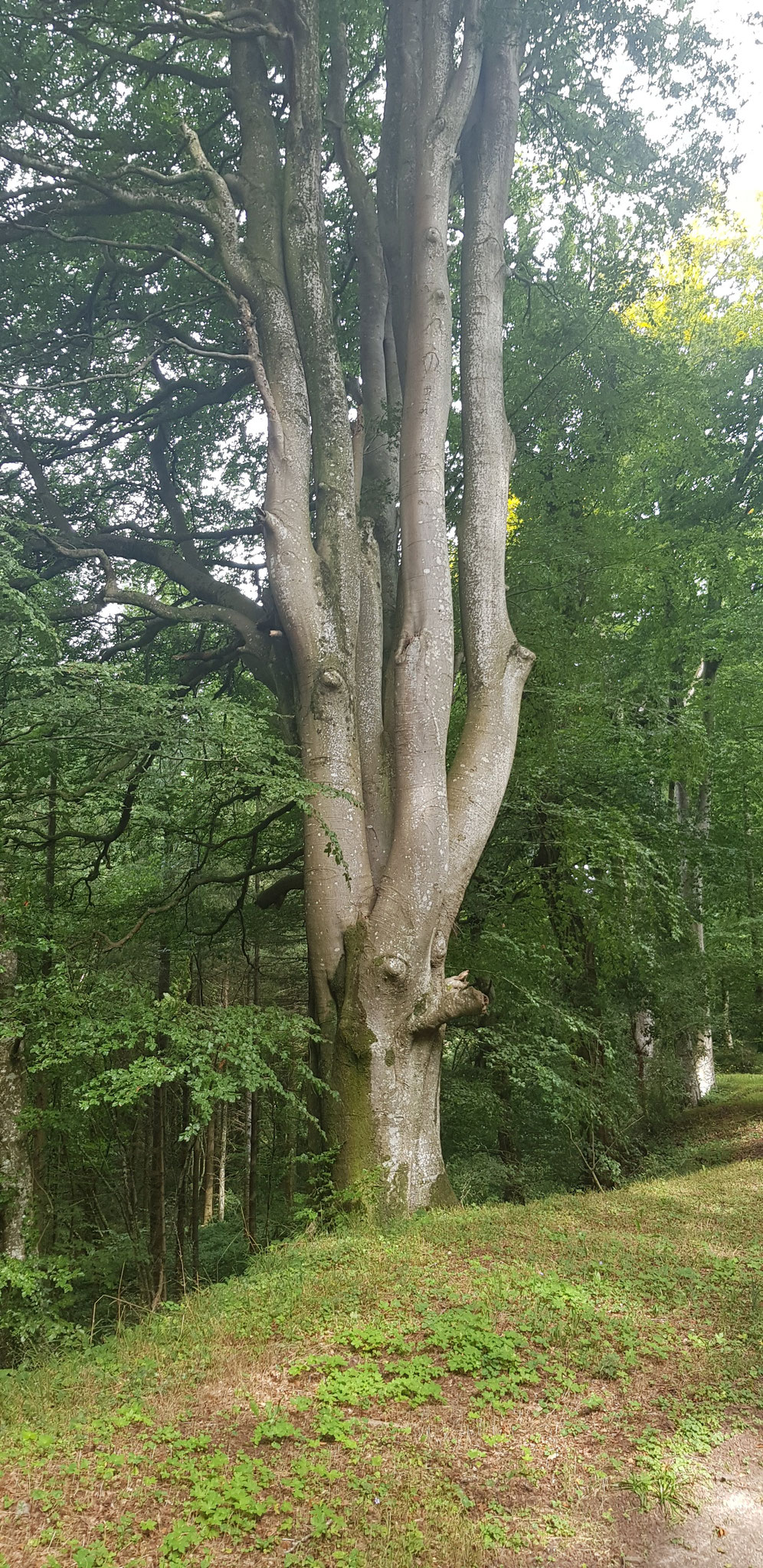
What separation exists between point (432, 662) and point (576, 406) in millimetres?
4815

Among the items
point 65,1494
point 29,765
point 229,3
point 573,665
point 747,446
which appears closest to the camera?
point 65,1494

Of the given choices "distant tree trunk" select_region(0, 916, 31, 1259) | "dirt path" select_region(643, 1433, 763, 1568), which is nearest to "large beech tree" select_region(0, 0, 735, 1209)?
"distant tree trunk" select_region(0, 916, 31, 1259)

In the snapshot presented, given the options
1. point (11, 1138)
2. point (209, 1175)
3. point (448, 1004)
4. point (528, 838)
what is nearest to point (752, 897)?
point (528, 838)

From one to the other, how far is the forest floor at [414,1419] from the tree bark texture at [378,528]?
5.64 feet

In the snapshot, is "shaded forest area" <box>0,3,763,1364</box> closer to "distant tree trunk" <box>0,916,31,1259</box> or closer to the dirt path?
"distant tree trunk" <box>0,916,31,1259</box>

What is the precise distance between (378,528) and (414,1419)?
23.6 feet

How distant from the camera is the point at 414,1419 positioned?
3244mm

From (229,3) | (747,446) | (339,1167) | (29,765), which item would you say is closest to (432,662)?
(29,765)

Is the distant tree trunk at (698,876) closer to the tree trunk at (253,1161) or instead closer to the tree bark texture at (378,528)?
the tree bark texture at (378,528)

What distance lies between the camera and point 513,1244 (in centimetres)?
527

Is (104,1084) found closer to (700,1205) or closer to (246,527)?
(700,1205)

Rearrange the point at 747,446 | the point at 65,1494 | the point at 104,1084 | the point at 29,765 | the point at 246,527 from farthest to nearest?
1. the point at 747,446
2. the point at 246,527
3. the point at 29,765
4. the point at 104,1084
5. the point at 65,1494

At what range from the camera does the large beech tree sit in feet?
22.1

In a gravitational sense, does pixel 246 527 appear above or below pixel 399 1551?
above
